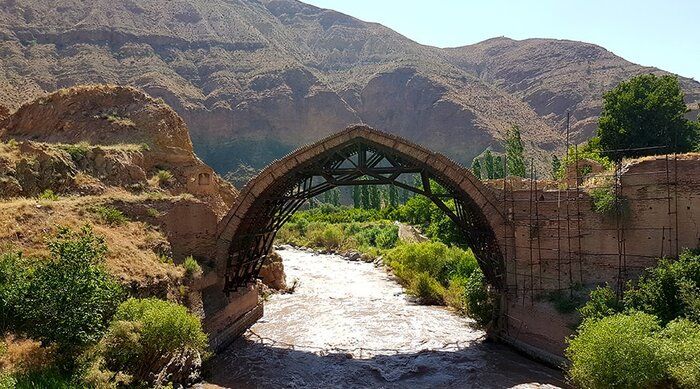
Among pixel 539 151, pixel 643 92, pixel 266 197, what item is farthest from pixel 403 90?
pixel 266 197

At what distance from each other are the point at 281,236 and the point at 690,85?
8976cm

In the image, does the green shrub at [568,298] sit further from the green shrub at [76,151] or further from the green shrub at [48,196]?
the green shrub at [76,151]

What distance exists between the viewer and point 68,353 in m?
11.0

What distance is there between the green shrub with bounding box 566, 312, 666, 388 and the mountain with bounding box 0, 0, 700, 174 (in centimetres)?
8540

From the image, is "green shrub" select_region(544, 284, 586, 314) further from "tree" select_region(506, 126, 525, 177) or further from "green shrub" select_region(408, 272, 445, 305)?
"tree" select_region(506, 126, 525, 177)

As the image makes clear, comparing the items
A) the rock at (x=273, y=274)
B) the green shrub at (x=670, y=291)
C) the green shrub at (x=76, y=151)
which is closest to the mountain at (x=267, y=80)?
the rock at (x=273, y=274)

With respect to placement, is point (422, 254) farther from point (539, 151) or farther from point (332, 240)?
point (539, 151)

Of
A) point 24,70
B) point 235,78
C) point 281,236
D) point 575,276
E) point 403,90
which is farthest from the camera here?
point 403,90

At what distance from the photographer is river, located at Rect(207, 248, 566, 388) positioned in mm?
16781

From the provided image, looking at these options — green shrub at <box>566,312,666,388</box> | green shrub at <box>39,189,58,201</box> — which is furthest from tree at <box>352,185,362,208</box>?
green shrub at <box>566,312,666,388</box>

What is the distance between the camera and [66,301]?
10859 mm

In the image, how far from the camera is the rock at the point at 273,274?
99.8 ft

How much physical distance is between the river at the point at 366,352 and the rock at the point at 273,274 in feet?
3.53

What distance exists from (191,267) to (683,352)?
14256mm
